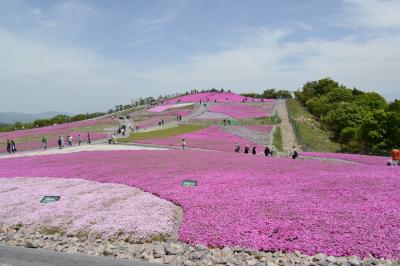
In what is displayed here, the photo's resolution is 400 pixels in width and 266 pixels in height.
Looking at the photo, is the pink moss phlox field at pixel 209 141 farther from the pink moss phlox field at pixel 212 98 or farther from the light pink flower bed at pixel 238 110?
the pink moss phlox field at pixel 212 98

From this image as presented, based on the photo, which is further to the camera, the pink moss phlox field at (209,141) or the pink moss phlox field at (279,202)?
the pink moss phlox field at (209,141)

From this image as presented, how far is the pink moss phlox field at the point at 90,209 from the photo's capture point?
1822 cm

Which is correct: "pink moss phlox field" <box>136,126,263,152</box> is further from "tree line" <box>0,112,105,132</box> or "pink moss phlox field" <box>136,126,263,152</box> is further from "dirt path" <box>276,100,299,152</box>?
"tree line" <box>0,112,105,132</box>

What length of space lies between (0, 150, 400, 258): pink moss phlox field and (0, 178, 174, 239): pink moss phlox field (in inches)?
49.2

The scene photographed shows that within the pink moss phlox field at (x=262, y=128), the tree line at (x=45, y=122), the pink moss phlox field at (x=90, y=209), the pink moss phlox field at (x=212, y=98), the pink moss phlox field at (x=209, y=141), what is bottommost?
the pink moss phlox field at (x=90, y=209)

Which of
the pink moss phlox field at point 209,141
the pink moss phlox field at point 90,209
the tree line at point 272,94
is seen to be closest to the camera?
the pink moss phlox field at point 90,209

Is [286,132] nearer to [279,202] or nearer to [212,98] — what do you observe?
[279,202]

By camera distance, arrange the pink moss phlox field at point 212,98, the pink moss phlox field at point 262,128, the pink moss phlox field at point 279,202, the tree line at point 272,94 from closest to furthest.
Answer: the pink moss phlox field at point 279,202 < the pink moss phlox field at point 262,128 < the pink moss phlox field at point 212,98 < the tree line at point 272,94

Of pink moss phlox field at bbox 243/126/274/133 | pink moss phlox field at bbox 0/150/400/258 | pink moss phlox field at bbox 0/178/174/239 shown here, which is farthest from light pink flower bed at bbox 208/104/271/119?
pink moss phlox field at bbox 0/178/174/239

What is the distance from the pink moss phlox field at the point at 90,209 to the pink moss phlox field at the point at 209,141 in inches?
1121

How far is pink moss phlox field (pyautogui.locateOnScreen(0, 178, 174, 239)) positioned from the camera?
1822cm

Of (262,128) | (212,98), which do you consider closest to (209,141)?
(262,128)

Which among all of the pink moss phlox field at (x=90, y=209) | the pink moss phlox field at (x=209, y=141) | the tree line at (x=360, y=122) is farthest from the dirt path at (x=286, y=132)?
the pink moss phlox field at (x=90, y=209)

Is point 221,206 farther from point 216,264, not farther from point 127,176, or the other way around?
point 127,176
